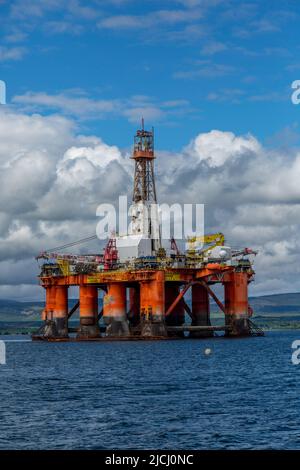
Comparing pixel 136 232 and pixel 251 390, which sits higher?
pixel 136 232

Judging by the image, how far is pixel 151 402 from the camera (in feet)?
194

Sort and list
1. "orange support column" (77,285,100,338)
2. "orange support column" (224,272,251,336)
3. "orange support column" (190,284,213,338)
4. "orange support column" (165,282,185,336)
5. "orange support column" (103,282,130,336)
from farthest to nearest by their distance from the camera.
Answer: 1. "orange support column" (165,282,185,336)
2. "orange support column" (190,284,213,338)
3. "orange support column" (77,285,100,338)
4. "orange support column" (224,272,251,336)
5. "orange support column" (103,282,130,336)

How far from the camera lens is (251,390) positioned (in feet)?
218

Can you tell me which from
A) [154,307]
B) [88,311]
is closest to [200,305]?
[154,307]

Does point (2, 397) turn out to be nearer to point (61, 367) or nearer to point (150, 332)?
point (61, 367)

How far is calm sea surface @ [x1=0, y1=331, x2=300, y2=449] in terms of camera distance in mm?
45844

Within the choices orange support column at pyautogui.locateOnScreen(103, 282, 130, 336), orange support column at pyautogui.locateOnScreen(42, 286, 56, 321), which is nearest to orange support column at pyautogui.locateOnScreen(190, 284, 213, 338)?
orange support column at pyautogui.locateOnScreen(103, 282, 130, 336)

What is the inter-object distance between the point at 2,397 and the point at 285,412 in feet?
70.5

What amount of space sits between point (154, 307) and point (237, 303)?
650 inches

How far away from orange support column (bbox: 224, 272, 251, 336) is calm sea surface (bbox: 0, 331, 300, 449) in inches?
1351

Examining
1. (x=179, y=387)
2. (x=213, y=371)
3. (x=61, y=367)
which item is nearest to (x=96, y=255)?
(x=61, y=367)

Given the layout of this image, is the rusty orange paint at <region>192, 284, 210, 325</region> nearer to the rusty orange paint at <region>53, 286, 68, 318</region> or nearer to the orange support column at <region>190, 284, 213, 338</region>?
the orange support column at <region>190, 284, 213, 338</region>

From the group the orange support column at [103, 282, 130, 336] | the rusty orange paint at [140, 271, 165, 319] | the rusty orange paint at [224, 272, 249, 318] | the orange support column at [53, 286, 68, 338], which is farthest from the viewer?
the orange support column at [53, 286, 68, 338]

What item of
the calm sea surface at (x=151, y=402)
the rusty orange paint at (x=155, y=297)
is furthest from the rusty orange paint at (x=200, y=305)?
the calm sea surface at (x=151, y=402)
